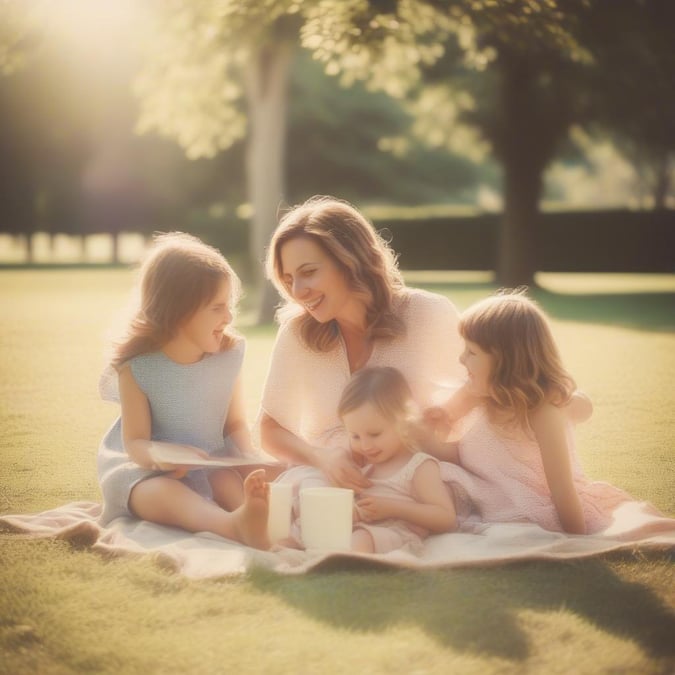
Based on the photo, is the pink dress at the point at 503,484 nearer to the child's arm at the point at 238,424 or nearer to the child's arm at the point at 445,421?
the child's arm at the point at 445,421

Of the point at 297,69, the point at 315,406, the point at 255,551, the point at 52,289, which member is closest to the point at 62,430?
the point at 315,406

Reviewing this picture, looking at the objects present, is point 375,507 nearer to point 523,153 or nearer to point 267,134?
point 267,134

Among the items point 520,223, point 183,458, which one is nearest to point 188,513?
point 183,458

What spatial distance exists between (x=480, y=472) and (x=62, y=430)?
11.3 ft

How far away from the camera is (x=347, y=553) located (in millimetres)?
3691

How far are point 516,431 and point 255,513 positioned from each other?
3.91ft

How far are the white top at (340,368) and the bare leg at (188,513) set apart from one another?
2.33 feet

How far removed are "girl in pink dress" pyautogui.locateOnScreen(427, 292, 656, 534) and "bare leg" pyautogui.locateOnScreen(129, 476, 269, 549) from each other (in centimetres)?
89

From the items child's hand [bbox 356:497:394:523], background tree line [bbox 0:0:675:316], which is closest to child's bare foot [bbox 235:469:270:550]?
child's hand [bbox 356:497:394:523]

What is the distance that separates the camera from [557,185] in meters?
91.0

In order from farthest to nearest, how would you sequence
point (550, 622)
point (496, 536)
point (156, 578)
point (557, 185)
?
point (557, 185) < point (496, 536) < point (156, 578) < point (550, 622)

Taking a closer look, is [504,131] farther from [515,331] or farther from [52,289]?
[515,331]

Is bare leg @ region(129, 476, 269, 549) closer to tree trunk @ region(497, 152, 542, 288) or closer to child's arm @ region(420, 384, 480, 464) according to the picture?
child's arm @ region(420, 384, 480, 464)

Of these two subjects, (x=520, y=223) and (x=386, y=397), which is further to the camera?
(x=520, y=223)
